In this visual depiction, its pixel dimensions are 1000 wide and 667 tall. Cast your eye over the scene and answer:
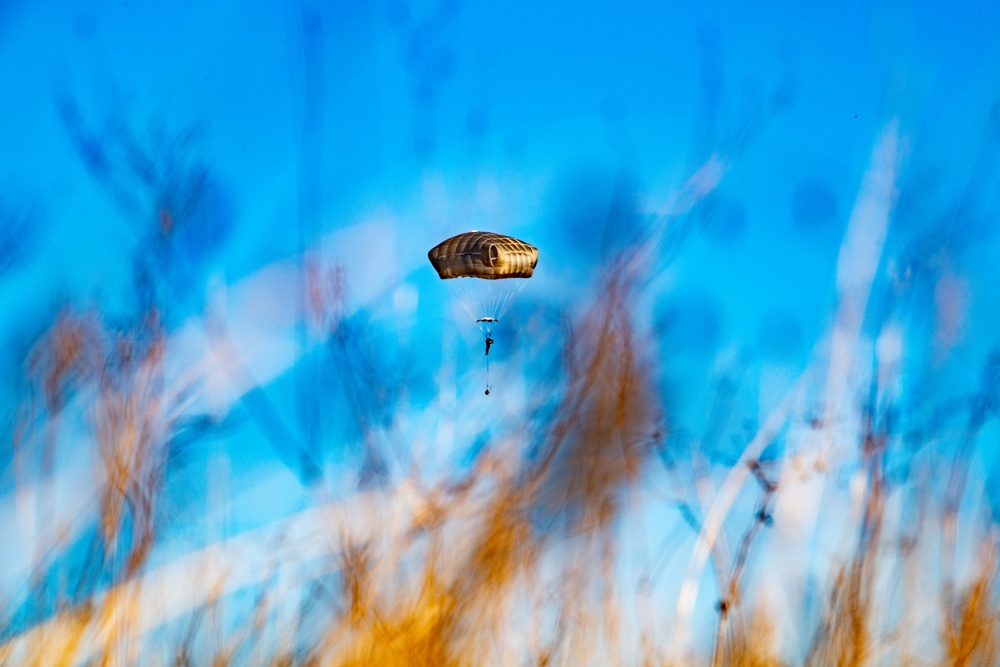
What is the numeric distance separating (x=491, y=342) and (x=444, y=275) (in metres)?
2.02

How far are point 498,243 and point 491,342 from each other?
253 cm

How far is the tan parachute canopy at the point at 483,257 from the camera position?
63.5ft

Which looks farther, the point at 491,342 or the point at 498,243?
the point at 491,342

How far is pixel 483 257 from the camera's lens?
19328 mm

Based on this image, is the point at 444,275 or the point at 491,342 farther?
the point at 491,342

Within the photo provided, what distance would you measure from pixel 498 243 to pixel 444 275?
1.24 m

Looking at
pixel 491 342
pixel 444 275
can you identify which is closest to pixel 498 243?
pixel 444 275

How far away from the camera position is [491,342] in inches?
838

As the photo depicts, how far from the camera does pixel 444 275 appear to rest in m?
20.0

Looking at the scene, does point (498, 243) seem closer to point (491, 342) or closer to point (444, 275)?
point (444, 275)

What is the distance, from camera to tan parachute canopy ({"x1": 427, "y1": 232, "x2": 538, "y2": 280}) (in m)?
19.3
